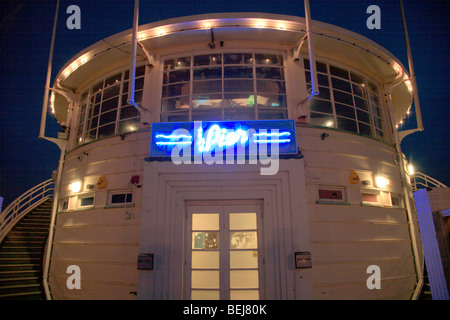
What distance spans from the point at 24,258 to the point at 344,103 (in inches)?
477

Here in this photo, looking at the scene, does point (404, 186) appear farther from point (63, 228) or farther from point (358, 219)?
point (63, 228)

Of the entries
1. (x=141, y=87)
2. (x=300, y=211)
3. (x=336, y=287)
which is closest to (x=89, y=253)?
(x=141, y=87)

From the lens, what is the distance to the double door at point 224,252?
580 centimetres

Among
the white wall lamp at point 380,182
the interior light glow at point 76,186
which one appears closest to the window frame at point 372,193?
the white wall lamp at point 380,182

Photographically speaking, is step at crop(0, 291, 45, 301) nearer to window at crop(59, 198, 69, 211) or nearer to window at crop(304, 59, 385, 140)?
window at crop(59, 198, 69, 211)

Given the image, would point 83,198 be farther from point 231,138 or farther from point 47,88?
point 231,138

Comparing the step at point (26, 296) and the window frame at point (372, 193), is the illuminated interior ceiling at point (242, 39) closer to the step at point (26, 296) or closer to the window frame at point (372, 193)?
the window frame at point (372, 193)

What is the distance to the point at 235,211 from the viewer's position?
6199 mm

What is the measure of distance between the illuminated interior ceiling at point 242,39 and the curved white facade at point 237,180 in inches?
1.6

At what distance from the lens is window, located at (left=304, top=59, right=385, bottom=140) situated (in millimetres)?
7402

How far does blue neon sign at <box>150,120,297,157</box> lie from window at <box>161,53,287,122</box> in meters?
0.70

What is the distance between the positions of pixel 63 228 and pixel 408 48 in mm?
12199
